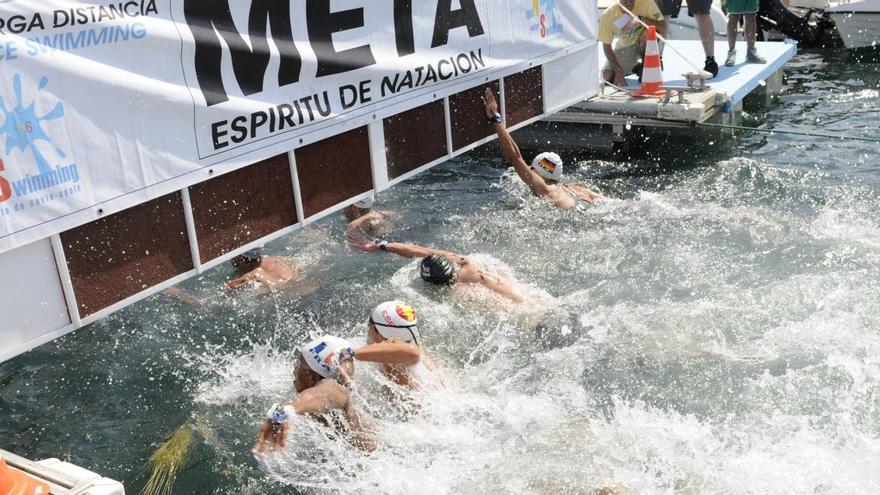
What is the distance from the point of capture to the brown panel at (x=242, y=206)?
5.40 m

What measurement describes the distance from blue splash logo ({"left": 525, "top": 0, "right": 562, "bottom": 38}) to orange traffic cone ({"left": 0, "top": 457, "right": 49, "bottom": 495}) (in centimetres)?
549

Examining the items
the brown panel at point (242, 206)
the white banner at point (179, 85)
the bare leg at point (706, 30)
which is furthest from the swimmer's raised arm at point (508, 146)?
the bare leg at point (706, 30)

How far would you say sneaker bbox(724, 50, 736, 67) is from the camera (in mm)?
13132

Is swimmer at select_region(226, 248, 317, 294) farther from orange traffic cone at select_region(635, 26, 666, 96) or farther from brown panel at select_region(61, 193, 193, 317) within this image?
orange traffic cone at select_region(635, 26, 666, 96)

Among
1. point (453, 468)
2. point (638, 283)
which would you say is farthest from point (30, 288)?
point (638, 283)

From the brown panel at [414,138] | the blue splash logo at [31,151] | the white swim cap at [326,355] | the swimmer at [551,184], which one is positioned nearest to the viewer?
the blue splash logo at [31,151]

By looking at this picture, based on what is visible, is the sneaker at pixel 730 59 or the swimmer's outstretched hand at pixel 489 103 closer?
the swimmer's outstretched hand at pixel 489 103

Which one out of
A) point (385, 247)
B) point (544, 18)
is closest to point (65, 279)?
point (385, 247)

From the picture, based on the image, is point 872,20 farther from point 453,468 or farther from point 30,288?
point 30,288

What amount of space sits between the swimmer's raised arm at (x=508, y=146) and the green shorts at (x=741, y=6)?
15.8 ft

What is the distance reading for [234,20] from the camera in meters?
5.39

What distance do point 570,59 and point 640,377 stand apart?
10.8 feet

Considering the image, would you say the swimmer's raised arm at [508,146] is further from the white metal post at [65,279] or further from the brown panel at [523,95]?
the white metal post at [65,279]

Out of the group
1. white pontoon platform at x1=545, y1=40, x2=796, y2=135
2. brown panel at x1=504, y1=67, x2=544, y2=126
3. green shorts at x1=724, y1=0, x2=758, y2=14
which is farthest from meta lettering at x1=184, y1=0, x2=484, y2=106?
green shorts at x1=724, y1=0, x2=758, y2=14
